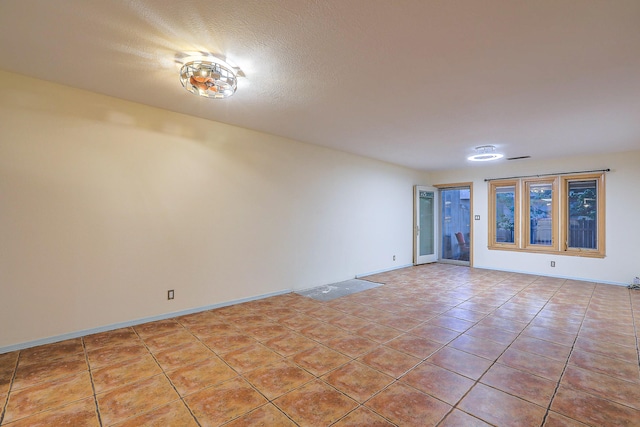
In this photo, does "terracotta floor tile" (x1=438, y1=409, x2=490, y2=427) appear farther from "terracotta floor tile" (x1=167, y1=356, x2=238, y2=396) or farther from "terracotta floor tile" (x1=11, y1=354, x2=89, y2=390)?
"terracotta floor tile" (x1=11, y1=354, x2=89, y2=390)

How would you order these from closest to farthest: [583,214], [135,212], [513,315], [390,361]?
[390,361] < [135,212] < [513,315] < [583,214]

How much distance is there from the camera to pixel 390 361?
2373mm

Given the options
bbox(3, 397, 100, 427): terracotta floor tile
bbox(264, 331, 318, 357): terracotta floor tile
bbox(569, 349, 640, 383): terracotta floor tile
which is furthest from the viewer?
bbox(264, 331, 318, 357): terracotta floor tile

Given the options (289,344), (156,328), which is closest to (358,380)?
(289,344)

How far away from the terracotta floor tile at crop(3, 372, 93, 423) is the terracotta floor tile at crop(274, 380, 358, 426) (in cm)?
138

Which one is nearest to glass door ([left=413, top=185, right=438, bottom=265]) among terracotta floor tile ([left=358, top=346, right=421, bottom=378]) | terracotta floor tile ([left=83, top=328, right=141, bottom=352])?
terracotta floor tile ([left=358, top=346, right=421, bottom=378])

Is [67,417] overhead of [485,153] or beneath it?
beneath

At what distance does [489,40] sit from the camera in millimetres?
1928

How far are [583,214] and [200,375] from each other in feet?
23.1

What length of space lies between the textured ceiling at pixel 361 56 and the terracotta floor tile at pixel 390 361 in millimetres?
2451

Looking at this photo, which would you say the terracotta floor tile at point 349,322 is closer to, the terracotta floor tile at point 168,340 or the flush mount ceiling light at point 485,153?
the terracotta floor tile at point 168,340

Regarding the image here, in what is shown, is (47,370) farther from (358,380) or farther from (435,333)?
(435,333)

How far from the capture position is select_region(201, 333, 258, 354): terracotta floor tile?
260 centimetres

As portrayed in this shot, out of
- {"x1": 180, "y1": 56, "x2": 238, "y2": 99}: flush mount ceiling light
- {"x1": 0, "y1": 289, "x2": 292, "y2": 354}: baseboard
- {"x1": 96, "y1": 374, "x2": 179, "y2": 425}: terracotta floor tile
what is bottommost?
{"x1": 96, "y1": 374, "x2": 179, "y2": 425}: terracotta floor tile
